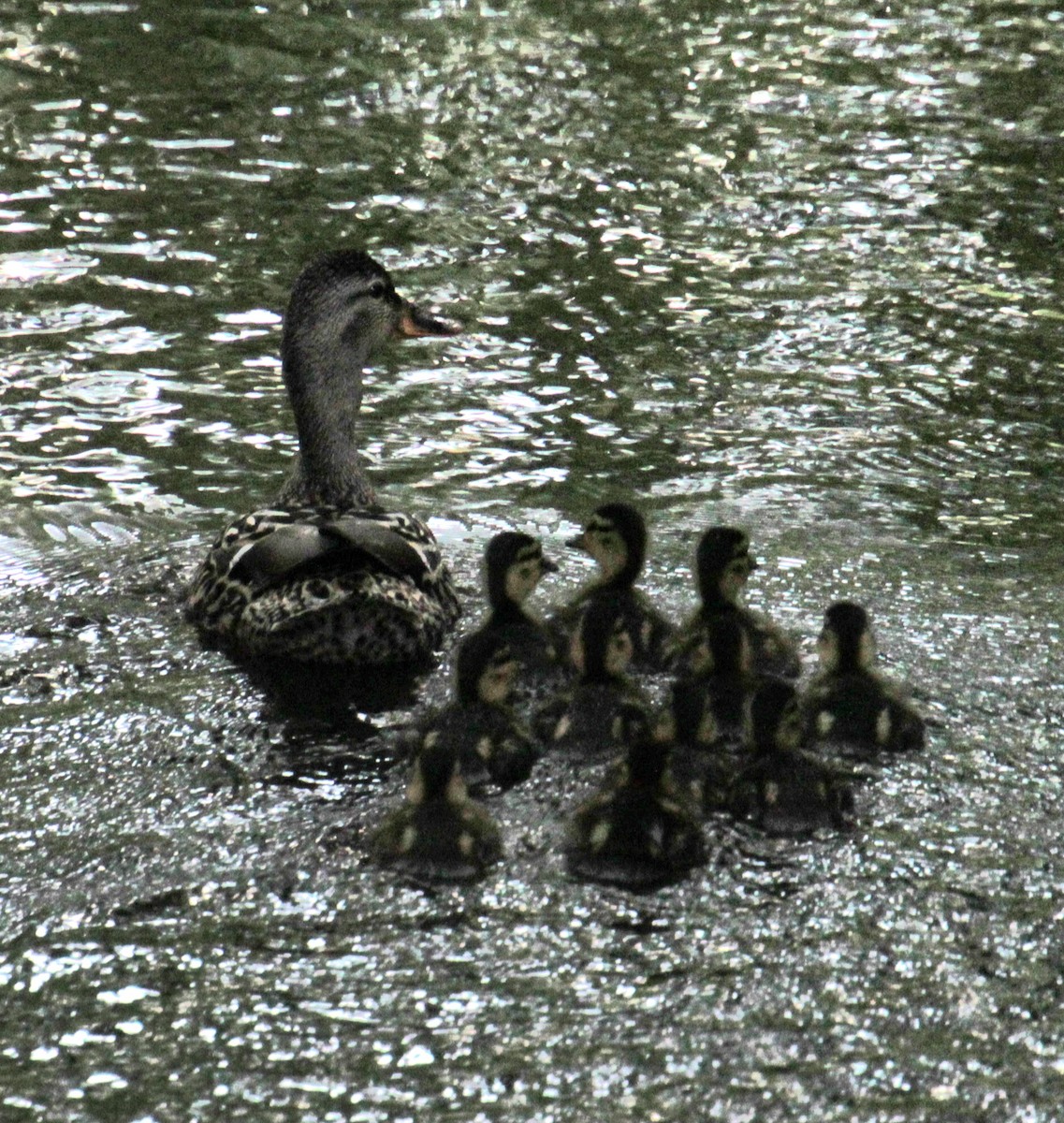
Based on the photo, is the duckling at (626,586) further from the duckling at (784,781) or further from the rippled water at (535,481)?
the duckling at (784,781)

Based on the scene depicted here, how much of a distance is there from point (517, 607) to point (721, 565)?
534 millimetres

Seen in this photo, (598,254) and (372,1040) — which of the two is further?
(598,254)

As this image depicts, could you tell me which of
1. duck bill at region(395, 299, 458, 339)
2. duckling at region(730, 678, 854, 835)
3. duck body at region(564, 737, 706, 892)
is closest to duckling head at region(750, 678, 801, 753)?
duckling at region(730, 678, 854, 835)

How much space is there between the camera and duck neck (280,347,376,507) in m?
6.54

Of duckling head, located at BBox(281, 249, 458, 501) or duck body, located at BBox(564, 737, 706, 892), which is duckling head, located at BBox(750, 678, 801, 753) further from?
duckling head, located at BBox(281, 249, 458, 501)

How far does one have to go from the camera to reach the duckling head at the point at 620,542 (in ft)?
19.1

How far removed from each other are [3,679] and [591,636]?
1.46m

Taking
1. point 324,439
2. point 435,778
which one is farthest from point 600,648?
point 324,439

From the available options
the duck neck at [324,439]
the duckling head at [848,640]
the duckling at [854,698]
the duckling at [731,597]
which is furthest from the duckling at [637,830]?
the duck neck at [324,439]

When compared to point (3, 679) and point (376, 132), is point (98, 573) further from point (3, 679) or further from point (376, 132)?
point (376, 132)

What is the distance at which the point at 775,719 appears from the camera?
4.74 metres

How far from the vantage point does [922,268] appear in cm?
895

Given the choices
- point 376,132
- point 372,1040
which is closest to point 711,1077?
point 372,1040

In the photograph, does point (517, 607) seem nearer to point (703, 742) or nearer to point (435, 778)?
point (703, 742)
